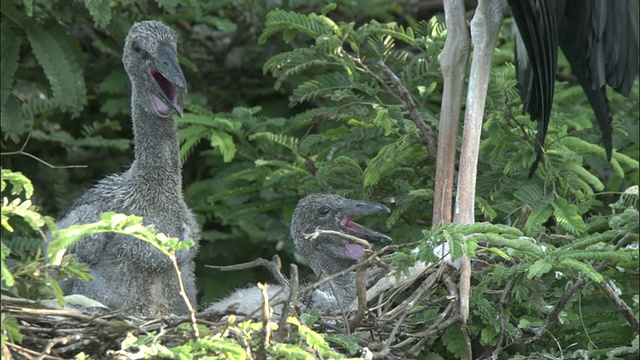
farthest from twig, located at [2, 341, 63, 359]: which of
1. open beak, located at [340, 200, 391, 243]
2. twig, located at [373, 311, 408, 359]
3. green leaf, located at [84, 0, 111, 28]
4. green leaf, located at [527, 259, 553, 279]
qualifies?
green leaf, located at [84, 0, 111, 28]

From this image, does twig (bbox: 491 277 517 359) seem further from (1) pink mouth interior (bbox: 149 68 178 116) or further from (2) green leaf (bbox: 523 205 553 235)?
(1) pink mouth interior (bbox: 149 68 178 116)

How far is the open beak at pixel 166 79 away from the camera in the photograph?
5.59m

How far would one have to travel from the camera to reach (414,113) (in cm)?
612

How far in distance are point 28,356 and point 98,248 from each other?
123 cm

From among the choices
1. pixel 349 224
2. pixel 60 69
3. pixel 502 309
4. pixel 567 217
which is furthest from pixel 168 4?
pixel 502 309

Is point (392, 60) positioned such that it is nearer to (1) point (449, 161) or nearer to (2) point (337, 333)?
(1) point (449, 161)

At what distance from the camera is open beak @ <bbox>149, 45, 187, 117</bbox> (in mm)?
5594

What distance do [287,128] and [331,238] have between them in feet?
4.09

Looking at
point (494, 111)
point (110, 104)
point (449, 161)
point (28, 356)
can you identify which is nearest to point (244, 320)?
point (28, 356)

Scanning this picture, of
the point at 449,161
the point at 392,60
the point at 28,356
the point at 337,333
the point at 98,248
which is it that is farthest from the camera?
the point at 392,60

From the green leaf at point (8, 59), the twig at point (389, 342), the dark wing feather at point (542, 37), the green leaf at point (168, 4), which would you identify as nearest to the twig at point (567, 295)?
the twig at point (389, 342)

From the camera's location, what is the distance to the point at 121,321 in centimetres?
452

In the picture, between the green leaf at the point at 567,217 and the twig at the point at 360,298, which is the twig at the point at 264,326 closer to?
the twig at the point at 360,298

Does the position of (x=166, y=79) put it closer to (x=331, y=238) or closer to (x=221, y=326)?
(x=331, y=238)
